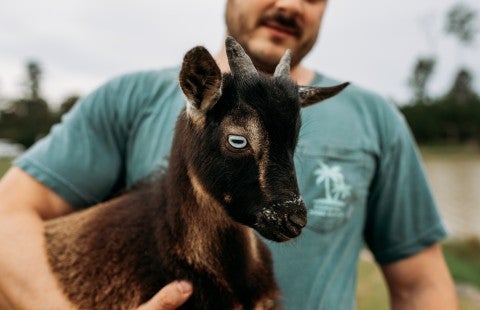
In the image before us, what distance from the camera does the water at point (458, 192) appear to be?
17.3m

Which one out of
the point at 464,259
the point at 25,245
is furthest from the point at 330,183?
the point at 464,259

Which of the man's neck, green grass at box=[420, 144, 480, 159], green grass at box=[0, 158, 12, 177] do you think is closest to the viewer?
the man's neck

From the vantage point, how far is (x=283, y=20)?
3324 millimetres

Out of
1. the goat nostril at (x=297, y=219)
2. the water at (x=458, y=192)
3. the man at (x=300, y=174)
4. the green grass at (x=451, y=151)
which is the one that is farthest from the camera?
the green grass at (x=451, y=151)

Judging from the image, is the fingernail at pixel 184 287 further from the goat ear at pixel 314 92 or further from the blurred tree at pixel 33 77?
the blurred tree at pixel 33 77

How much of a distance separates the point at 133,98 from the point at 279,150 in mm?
1331

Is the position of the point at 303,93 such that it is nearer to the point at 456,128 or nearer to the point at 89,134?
the point at 89,134

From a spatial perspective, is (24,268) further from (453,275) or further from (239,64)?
(453,275)

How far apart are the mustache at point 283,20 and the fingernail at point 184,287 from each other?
1.64 metres

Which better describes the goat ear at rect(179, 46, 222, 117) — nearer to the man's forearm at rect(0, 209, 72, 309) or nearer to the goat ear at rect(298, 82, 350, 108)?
the goat ear at rect(298, 82, 350, 108)

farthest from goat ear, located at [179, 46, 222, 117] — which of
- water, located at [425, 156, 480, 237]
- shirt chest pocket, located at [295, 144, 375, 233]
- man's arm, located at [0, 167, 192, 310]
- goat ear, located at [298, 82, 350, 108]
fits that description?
water, located at [425, 156, 480, 237]

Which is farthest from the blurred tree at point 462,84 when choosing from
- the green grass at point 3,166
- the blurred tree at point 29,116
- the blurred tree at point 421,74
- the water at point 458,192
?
the green grass at point 3,166

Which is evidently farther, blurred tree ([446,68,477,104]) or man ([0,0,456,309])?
blurred tree ([446,68,477,104])

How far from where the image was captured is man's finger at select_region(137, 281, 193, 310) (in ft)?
7.88
